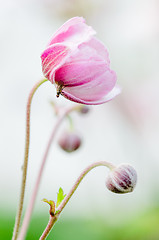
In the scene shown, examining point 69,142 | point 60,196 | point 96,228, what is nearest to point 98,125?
point 96,228

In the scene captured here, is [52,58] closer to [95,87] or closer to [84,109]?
[95,87]

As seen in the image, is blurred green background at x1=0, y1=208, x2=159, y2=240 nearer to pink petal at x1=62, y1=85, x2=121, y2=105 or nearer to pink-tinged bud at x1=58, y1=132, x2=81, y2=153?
pink-tinged bud at x1=58, y1=132, x2=81, y2=153

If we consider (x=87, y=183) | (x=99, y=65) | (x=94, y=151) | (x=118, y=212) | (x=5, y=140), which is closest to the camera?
(x=99, y=65)

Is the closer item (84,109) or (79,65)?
(79,65)

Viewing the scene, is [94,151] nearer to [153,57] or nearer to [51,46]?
[153,57]

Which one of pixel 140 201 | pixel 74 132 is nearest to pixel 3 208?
pixel 140 201

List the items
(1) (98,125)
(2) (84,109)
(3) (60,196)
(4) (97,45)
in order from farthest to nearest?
1. (1) (98,125)
2. (2) (84,109)
3. (3) (60,196)
4. (4) (97,45)
